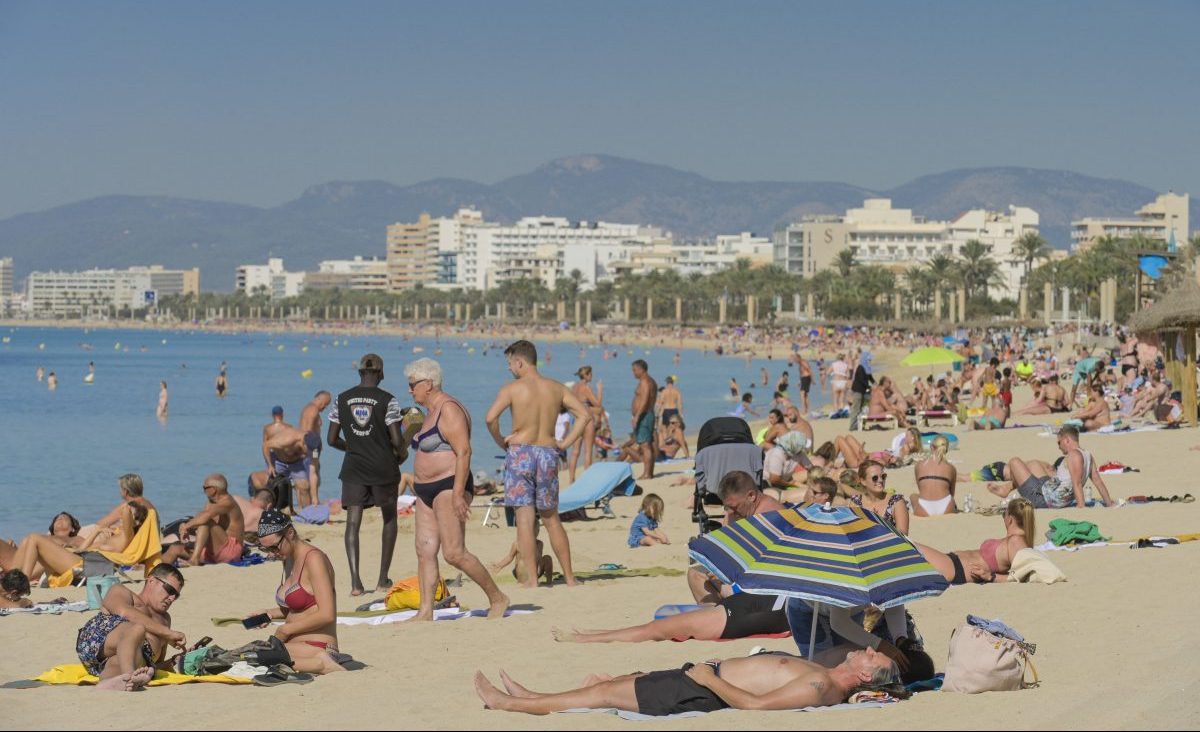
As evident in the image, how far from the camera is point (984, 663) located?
6121 millimetres

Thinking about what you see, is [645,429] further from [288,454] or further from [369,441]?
[369,441]

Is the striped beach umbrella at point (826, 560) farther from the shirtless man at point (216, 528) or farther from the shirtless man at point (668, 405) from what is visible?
the shirtless man at point (668, 405)

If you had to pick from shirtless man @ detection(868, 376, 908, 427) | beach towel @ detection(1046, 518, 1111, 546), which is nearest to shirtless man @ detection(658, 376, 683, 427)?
shirtless man @ detection(868, 376, 908, 427)

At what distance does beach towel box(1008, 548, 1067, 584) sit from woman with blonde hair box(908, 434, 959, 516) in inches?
136

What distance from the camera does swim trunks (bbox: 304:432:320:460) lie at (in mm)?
14992

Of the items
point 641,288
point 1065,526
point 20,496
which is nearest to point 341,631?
point 1065,526

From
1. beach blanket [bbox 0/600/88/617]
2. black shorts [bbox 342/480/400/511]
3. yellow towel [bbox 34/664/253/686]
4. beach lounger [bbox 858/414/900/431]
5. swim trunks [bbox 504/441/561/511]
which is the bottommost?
beach blanket [bbox 0/600/88/617]

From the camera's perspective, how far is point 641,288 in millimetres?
147500

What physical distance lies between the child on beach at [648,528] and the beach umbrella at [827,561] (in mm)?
5317

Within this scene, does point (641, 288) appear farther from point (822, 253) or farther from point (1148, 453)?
point (1148, 453)

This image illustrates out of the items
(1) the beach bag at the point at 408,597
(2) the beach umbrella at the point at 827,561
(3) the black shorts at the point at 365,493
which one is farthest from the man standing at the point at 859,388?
(2) the beach umbrella at the point at 827,561

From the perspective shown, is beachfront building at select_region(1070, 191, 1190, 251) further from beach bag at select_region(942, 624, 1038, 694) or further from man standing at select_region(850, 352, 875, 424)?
beach bag at select_region(942, 624, 1038, 694)

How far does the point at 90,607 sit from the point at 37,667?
5.44 ft

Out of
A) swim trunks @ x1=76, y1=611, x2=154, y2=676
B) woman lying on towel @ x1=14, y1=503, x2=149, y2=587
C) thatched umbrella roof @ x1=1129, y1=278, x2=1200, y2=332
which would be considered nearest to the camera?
swim trunks @ x1=76, y1=611, x2=154, y2=676
